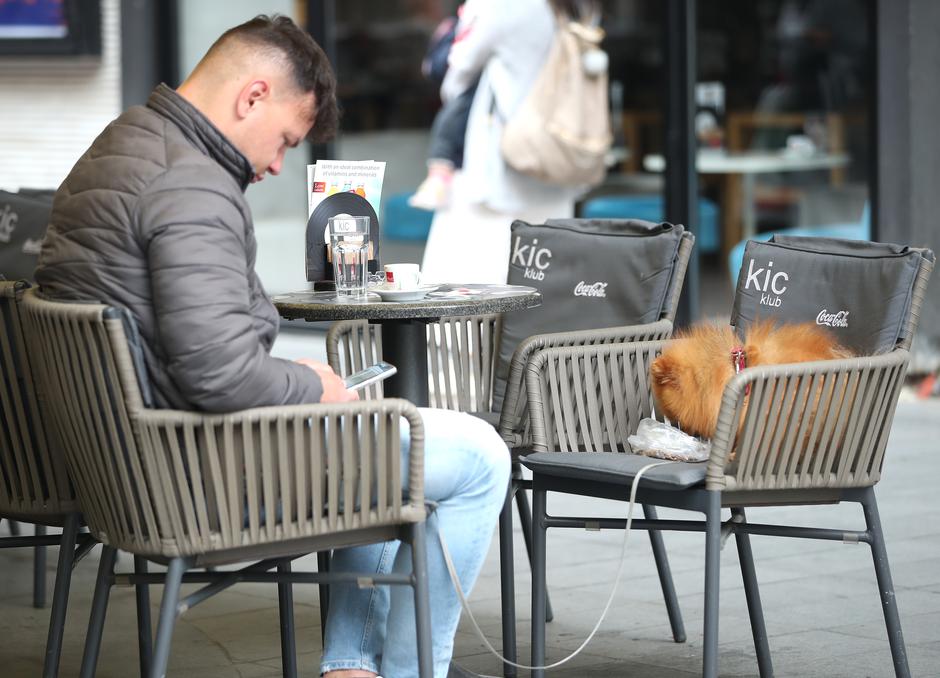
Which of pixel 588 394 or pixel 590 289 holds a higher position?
pixel 590 289

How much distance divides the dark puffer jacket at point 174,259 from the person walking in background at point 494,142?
4175 mm

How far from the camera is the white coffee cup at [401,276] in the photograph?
142 inches

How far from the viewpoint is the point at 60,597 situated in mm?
3279

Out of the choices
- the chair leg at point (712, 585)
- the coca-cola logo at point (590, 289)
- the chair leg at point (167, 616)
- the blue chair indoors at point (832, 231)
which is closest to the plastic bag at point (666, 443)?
the chair leg at point (712, 585)

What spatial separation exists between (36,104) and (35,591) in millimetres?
6003

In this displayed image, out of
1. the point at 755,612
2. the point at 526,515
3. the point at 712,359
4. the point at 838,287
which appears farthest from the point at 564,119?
the point at 755,612

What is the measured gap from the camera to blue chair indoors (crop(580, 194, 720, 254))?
793 cm

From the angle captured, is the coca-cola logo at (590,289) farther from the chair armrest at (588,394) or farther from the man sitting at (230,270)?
the man sitting at (230,270)

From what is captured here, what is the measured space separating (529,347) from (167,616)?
1.27 m

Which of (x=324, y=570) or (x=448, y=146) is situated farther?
(x=448, y=146)

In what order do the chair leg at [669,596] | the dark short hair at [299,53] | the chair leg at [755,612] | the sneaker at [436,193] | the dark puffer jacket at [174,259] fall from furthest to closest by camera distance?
the sneaker at [436,193], the chair leg at [669,596], the chair leg at [755,612], the dark short hair at [299,53], the dark puffer jacket at [174,259]

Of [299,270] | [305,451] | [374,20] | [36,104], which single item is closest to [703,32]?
[374,20]

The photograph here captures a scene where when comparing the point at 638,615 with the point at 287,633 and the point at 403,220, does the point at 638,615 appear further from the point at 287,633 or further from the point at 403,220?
the point at 403,220

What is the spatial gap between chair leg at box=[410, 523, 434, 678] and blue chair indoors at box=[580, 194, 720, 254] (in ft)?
16.9
